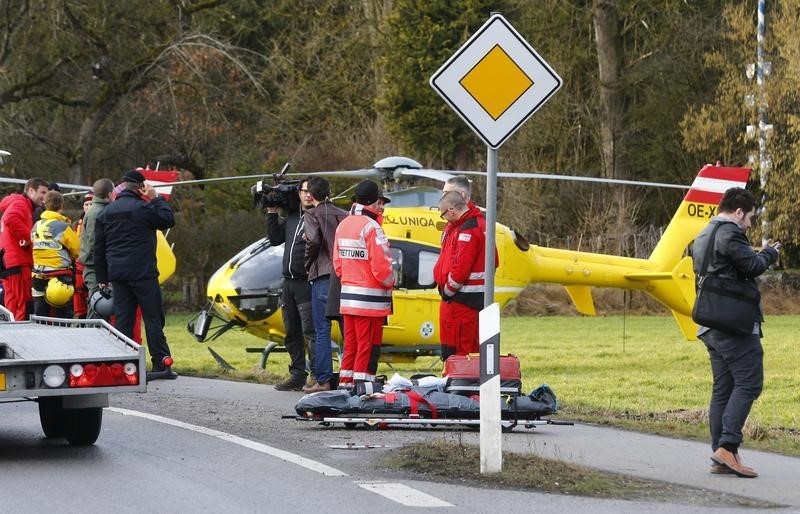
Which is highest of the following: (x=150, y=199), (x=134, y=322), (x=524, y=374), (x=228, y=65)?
(x=228, y=65)

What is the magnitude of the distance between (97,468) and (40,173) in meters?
33.1

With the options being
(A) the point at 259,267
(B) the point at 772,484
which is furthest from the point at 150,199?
(B) the point at 772,484

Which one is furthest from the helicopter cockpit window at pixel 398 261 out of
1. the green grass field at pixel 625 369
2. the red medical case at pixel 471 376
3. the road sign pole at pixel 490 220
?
the road sign pole at pixel 490 220

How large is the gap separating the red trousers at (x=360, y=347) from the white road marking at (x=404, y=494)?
3731mm

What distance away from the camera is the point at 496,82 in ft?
30.3

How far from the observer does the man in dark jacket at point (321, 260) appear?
1381 cm

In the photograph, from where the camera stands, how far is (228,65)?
41656 millimetres

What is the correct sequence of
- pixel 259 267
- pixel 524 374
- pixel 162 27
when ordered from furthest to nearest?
pixel 162 27 → pixel 524 374 → pixel 259 267

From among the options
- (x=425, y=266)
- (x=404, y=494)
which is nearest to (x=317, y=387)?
(x=425, y=266)

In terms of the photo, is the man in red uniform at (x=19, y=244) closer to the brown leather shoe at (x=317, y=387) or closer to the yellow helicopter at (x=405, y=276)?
the yellow helicopter at (x=405, y=276)

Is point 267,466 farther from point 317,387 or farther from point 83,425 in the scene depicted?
point 317,387

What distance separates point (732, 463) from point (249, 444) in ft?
10.5

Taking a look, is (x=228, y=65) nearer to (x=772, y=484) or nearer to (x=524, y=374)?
(x=524, y=374)

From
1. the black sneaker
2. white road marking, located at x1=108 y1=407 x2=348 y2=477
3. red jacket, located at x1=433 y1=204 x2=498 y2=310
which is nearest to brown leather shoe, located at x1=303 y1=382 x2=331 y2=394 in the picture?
the black sneaker
